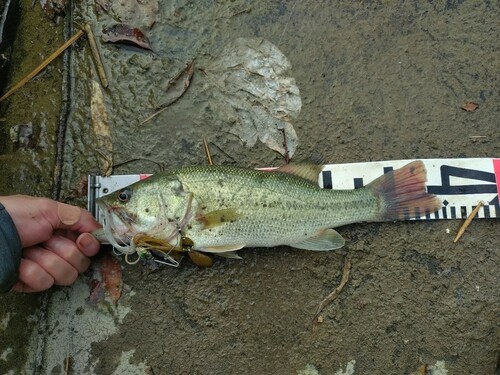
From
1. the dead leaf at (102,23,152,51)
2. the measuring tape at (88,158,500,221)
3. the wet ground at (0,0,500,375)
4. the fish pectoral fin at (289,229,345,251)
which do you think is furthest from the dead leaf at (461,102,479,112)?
the dead leaf at (102,23,152,51)

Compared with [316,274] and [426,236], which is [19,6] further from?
[426,236]

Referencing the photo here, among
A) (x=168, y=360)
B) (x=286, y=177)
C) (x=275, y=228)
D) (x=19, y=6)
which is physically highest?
(x=19, y=6)

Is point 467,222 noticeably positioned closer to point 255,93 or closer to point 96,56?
point 255,93

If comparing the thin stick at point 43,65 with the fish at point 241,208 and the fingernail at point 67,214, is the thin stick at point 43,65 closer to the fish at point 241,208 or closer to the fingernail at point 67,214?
the fingernail at point 67,214

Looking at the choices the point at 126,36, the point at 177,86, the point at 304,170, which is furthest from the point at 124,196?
the point at 126,36

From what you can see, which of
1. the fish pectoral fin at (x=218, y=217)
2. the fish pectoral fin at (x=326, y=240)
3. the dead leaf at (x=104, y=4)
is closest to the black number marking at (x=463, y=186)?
the fish pectoral fin at (x=326, y=240)

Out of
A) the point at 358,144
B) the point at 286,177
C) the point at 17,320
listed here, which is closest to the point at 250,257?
the point at 286,177
